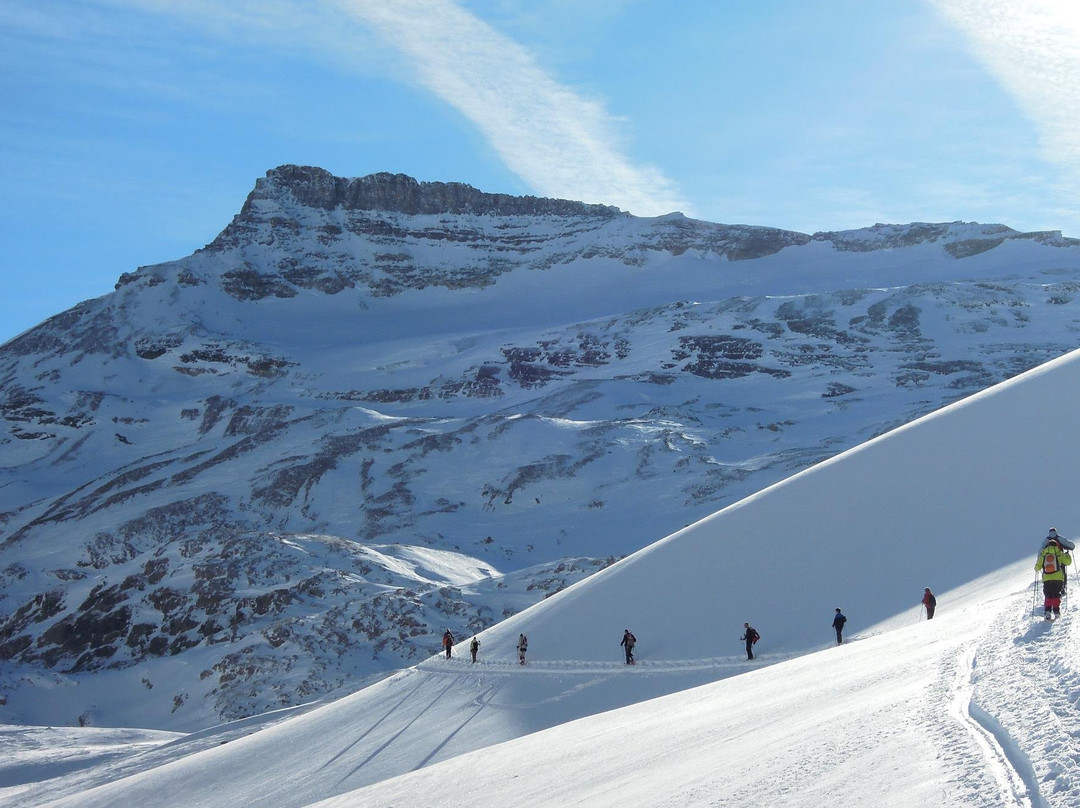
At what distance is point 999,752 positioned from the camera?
7.92 metres

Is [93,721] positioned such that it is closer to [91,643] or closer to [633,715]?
[91,643]

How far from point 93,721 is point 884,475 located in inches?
1345

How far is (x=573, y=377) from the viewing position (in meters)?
109

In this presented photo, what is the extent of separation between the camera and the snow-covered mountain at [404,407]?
49.4m

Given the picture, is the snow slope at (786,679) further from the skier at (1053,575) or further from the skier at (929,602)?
the skier at (929,602)

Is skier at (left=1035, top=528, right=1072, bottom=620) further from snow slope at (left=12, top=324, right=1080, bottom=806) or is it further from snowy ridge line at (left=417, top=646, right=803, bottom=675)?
Answer: snowy ridge line at (left=417, top=646, right=803, bottom=675)

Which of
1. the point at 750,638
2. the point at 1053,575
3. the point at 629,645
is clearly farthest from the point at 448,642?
the point at 1053,575

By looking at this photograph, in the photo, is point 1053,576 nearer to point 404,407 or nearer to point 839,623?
point 839,623

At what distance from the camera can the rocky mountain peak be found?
18884 centimetres

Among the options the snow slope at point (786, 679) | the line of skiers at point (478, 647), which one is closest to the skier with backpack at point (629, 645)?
the snow slope at point (786, 679)

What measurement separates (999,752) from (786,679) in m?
7.67

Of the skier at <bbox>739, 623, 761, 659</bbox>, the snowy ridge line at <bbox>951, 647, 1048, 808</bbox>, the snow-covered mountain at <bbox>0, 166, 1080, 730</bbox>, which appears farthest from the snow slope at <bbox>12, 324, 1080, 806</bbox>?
the snow-covered mountain at <bbox>0, 166, 1080, 730</bbox>

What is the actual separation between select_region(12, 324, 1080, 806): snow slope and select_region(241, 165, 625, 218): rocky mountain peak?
549 ft

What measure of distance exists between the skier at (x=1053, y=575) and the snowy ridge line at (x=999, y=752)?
7.00ft
